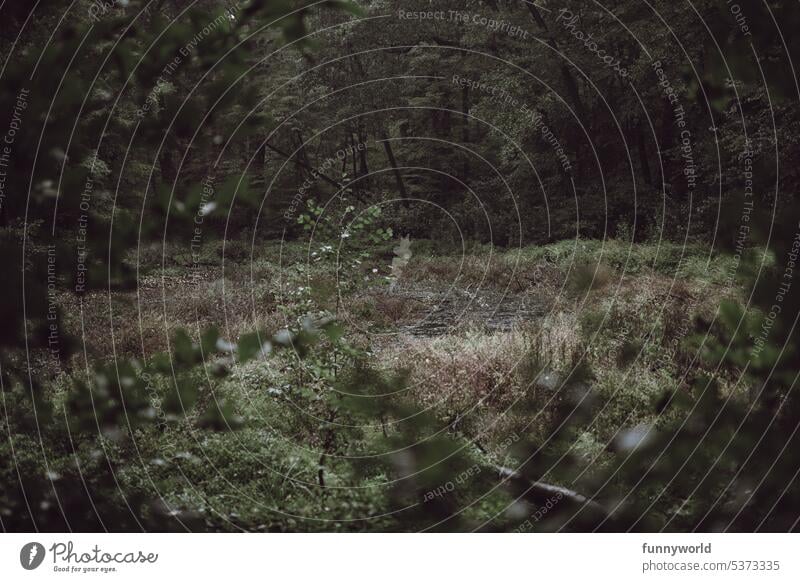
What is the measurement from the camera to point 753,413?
116 centimetres

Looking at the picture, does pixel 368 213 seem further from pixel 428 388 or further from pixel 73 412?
pixel 73 412

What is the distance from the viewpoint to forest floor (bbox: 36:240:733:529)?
266 centimetres

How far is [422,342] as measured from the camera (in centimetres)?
644

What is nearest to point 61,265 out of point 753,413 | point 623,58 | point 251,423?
point 753,413

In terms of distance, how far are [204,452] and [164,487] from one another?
37 cm

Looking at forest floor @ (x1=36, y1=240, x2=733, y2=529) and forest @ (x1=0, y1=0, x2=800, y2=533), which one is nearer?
forest @ (x1=0, y1=0, x2=800, y2=533)
